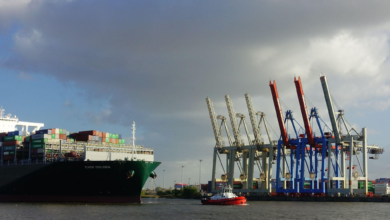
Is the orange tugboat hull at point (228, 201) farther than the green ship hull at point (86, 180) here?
Yes

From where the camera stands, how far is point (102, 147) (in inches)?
2950

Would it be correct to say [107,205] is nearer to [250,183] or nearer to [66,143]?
[66,143]

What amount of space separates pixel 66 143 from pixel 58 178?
716 cm

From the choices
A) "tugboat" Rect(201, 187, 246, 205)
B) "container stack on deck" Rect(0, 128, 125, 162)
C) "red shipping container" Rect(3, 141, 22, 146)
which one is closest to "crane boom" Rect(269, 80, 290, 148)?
"tugboat" Rect(201, 187, 246, 205)

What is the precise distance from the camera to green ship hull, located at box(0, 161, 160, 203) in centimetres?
6650

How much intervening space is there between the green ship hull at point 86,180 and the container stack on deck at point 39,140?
313 cm

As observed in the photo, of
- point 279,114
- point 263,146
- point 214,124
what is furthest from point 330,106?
point 214,124

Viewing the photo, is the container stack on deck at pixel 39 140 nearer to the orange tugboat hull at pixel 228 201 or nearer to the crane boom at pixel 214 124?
the orange tugboat hull at pixel 228 201

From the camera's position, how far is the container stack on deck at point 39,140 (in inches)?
2933

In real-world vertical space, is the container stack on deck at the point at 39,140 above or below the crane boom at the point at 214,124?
below

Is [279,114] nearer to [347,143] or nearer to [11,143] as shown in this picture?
[347,143]

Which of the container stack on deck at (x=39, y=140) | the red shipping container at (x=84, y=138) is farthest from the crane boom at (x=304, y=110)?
the red shipping container at (x=84, y=138)

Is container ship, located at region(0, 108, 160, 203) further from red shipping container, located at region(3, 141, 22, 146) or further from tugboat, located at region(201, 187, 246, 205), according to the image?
tugboat, located at region(201, 187, 246, 205)

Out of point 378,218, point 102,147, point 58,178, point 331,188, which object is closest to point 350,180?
point 331,188
